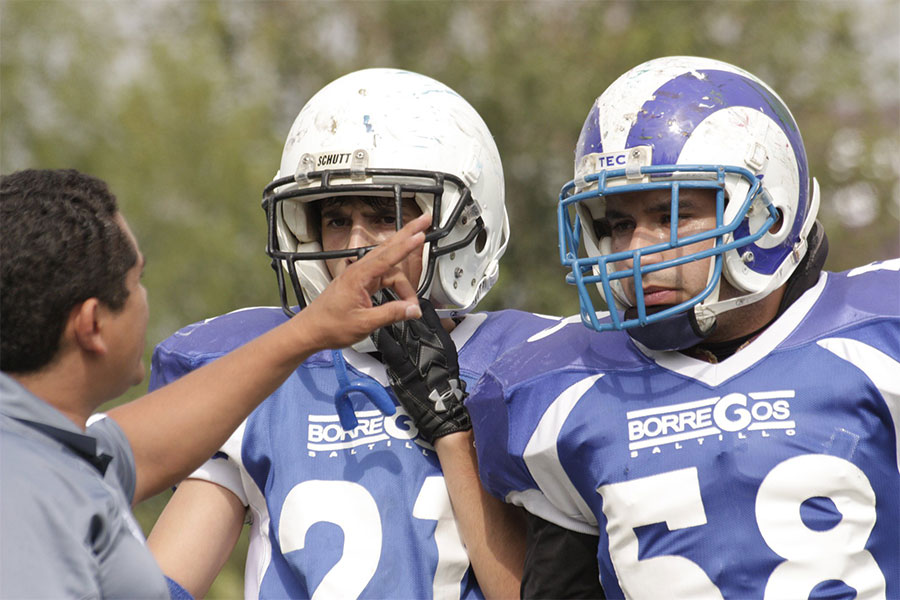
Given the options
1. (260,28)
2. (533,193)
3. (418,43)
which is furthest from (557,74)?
(260,28)

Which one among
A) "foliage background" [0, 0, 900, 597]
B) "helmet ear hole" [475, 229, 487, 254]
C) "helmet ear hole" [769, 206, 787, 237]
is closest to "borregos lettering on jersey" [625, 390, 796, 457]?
"helmet ear hole" [769, 206, 787, 237]

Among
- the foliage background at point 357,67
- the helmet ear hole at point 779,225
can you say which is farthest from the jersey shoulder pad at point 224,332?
the foliage background at point 357,67

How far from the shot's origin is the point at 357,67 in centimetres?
1483

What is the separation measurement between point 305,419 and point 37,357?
0.90 meters

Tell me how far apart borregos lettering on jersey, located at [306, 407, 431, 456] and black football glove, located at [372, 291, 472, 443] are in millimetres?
38

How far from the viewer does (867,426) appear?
218 cm

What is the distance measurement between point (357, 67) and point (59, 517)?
44.7 feet

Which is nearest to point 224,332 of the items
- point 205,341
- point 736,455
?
point 205,341

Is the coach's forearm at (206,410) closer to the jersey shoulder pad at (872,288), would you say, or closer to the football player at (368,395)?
the football player at (368,395)

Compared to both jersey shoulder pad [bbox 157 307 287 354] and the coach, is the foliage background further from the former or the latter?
the coach

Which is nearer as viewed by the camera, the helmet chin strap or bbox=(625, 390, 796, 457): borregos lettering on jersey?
bbox=(625, 390, 796, 457): borregos lettering on jersey

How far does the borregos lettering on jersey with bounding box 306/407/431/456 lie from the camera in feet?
8.37

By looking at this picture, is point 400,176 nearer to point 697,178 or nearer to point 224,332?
point 224,332

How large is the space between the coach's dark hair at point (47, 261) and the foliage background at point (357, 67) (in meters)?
7.58
